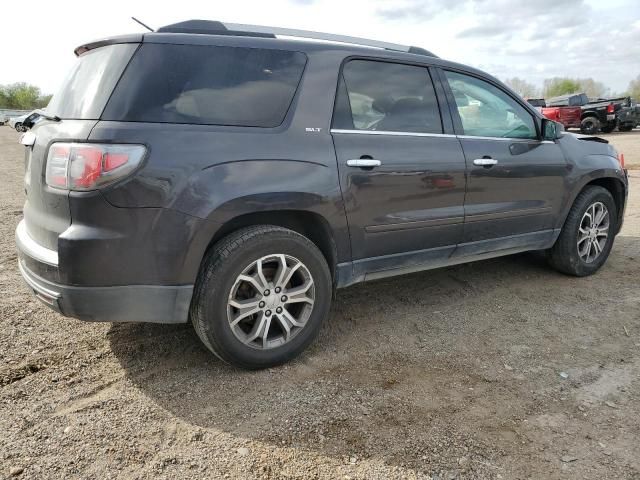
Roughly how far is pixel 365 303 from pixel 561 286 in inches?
69.8

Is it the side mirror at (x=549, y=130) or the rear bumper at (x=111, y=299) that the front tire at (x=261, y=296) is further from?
the side mirror at (x=549, y=130)

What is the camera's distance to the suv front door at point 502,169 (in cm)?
368

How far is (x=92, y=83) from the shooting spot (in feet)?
8.59

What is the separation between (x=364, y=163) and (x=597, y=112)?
2146cm

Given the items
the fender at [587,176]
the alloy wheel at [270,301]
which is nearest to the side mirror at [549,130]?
the fender at [587,176]

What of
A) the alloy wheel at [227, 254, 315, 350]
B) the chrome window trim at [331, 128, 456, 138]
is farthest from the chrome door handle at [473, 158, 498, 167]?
the alloy wheel at [227, 254, 315, 350]

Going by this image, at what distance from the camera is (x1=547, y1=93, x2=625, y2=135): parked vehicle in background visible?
20797 mm

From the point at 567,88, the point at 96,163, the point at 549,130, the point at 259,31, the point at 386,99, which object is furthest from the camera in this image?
the point at 567,88

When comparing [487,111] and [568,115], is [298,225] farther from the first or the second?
[568,115]

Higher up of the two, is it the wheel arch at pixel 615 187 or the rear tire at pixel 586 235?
the wheel arch at pixel 615 187

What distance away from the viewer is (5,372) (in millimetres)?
2807

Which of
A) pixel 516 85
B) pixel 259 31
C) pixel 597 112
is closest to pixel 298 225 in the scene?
pixel 259 31

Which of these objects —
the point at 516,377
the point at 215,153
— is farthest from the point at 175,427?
the point at 516,377

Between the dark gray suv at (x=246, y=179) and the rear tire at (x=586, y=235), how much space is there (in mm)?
1143
